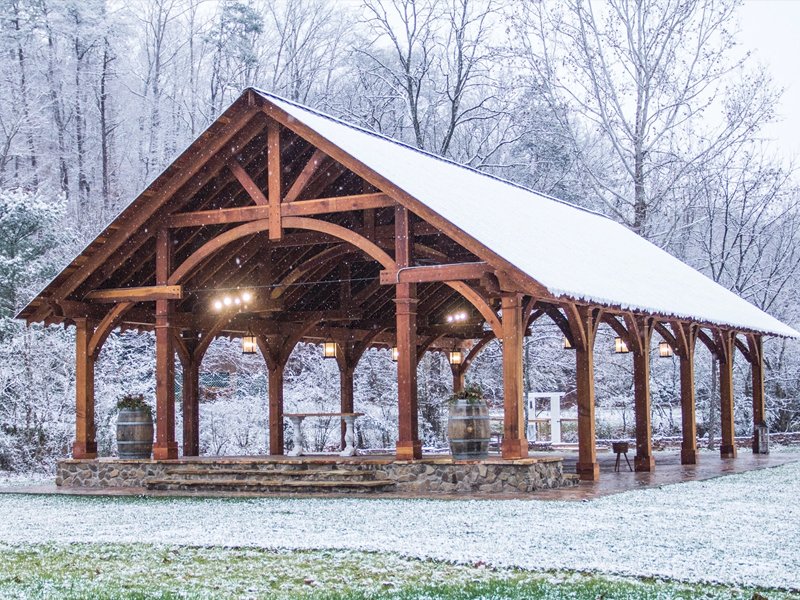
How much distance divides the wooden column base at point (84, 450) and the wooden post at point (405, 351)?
537 centimetres

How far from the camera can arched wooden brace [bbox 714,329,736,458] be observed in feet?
70.7

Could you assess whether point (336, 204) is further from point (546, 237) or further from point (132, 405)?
point (132, 405)

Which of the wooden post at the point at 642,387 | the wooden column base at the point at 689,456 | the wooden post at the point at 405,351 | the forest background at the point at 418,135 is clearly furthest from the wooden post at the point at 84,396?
the wooden column base at the point at 689,456

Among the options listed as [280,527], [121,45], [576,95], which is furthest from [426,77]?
[280,527]

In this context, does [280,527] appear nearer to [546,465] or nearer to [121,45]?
[546,465]

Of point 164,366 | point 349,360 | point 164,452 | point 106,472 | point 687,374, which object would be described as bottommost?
point 106,472

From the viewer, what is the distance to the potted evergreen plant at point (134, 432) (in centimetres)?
1661

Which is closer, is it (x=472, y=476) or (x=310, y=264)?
(x=472, y=476)

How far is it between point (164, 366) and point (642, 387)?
761cm

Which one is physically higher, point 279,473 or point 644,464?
point 279,473

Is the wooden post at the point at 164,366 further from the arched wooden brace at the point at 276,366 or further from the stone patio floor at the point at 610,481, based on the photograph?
the arched wooden brace at the point at 276,366

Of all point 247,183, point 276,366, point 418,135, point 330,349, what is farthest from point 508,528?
point 418,135

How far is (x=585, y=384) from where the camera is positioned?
51.8ft

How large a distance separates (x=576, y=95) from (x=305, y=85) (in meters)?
10.2
